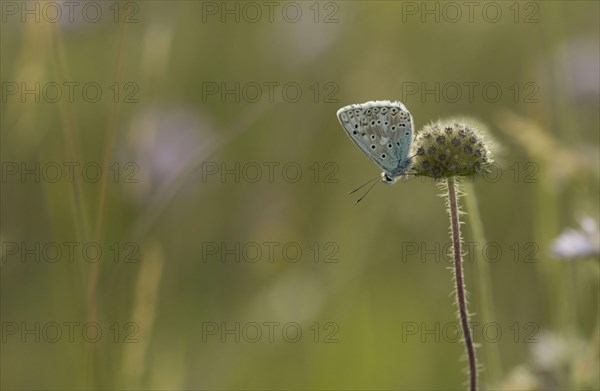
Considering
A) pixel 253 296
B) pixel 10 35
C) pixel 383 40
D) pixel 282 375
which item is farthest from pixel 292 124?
pixel 10 35

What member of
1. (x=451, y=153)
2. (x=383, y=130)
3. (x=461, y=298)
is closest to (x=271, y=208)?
(x=383, y=130)

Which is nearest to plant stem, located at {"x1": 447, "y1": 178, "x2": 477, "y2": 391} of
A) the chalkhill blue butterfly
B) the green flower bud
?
the green flower bud

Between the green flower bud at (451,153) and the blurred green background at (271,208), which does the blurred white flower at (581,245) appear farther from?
the green flower bud at (451,153)

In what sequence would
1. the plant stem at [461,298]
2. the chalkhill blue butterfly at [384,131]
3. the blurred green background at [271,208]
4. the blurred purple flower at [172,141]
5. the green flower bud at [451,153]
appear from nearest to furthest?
1. the plant stem at [461,298]
2. the green flower bud at [451,153]
3. the chalkhill blue butterfly at [384,131]
4. the blurred green background at [271,208]
5. the blurred purple flower at [172,141]

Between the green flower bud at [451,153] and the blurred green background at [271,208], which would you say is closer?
the green flower bud at [451,153]

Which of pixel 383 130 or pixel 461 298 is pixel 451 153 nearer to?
pixel 461 298

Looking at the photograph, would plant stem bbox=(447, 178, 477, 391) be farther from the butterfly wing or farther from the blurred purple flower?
the blurred purple flower

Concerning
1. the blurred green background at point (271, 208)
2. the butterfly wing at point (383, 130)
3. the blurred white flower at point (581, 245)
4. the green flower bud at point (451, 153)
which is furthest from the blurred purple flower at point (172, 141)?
the green flower bud at point (451, 153)

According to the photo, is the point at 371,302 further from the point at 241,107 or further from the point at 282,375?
the point at 241,107
